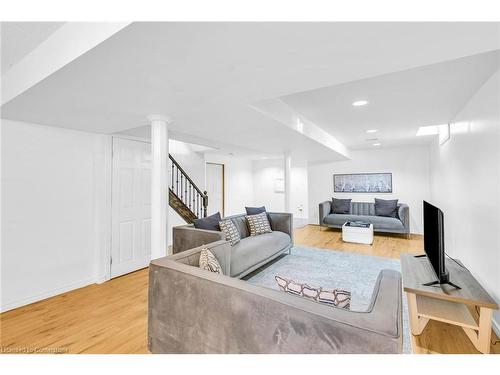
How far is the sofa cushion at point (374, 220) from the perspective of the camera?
5324mm

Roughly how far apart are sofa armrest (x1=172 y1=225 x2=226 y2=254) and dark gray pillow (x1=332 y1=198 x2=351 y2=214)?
440 cm

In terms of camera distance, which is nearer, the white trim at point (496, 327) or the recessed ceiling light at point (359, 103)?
the white trim at point (496, 327)

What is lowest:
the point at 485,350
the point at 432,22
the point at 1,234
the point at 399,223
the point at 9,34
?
the point at 485,350

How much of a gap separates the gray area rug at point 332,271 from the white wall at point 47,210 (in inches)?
91.7

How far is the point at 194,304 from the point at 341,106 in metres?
2.80

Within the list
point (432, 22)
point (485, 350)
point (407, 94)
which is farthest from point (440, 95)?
point (485, 350)

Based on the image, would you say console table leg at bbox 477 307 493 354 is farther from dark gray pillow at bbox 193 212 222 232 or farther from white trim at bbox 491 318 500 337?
dark gray pillow at bbox 193 212 222 232

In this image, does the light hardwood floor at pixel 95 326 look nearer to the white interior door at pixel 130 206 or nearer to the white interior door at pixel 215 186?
the white interior door at pixel 130 206

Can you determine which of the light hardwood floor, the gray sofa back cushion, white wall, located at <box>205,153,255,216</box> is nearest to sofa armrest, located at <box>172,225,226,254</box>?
the light hardwood floor

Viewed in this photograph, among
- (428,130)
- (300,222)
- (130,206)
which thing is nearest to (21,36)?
(130,206)

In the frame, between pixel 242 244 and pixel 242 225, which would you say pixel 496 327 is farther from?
pixel 242 225

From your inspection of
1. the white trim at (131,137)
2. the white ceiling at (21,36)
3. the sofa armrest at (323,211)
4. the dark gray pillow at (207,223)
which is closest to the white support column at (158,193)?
the dark gray pillow at (207,223)

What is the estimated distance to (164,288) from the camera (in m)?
1.58
